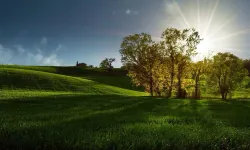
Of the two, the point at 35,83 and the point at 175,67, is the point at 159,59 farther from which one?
the point at 35,83

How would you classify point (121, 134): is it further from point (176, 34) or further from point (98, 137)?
point (176, 34)

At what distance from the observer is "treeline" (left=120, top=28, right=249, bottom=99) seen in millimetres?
59688

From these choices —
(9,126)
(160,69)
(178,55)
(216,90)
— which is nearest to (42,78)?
(160,69)

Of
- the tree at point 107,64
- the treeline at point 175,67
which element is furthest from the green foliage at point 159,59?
the tree at point 107,64

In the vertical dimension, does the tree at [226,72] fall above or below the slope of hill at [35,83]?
above

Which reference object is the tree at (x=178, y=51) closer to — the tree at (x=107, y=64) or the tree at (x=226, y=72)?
the tree at (x=226, y=72)

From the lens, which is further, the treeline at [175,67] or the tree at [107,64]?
the tree at [107,64]

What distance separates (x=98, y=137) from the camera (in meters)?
9.18

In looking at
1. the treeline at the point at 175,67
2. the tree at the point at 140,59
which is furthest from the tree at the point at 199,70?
the tree at the point at 140,59

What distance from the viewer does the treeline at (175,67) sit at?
59.7 meters

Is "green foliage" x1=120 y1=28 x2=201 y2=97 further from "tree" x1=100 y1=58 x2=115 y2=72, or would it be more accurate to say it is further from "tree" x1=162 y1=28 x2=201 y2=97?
"tree" x1=100 y1=58 x2=115 y2=72

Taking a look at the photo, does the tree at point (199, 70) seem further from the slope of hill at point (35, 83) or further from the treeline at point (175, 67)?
the slope of hill at point (35, 83)

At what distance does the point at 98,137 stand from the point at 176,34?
52.6m

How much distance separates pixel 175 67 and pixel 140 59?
Result: 27.3 feet
